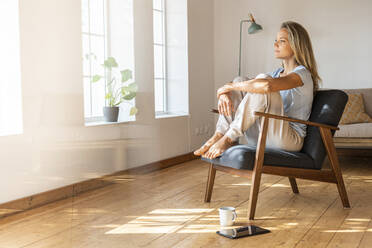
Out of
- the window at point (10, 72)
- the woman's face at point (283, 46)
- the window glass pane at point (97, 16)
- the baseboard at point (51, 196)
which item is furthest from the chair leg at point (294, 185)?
the window at point (10, 72)

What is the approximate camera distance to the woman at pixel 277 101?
232cm

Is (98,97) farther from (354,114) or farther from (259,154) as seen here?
(354,114)

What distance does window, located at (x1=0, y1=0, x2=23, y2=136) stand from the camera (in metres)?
1.20

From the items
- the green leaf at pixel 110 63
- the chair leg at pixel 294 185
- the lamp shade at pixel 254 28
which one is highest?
the lamp shade at pixel 254 28

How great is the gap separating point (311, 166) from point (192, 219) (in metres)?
0.71

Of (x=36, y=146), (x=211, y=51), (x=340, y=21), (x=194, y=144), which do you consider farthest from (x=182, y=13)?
(x=36, y=146)

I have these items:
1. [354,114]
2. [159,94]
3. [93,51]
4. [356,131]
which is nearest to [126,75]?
[93,51]

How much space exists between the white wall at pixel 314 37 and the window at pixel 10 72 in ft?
12.8

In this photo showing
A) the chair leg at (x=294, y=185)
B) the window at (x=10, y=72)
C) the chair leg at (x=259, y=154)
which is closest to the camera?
the window at (x=10, y=72)

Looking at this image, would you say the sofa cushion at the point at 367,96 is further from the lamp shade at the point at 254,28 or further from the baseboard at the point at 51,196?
the baseboard at the point at 51,196

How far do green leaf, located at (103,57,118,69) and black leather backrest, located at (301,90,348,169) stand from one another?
1.19m

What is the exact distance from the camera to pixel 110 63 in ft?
6.13

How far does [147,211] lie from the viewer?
244 cm

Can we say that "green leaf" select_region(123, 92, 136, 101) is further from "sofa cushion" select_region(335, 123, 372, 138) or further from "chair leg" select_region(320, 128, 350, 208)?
"sofa cushion" select_region(335, 123, 372, 138)
